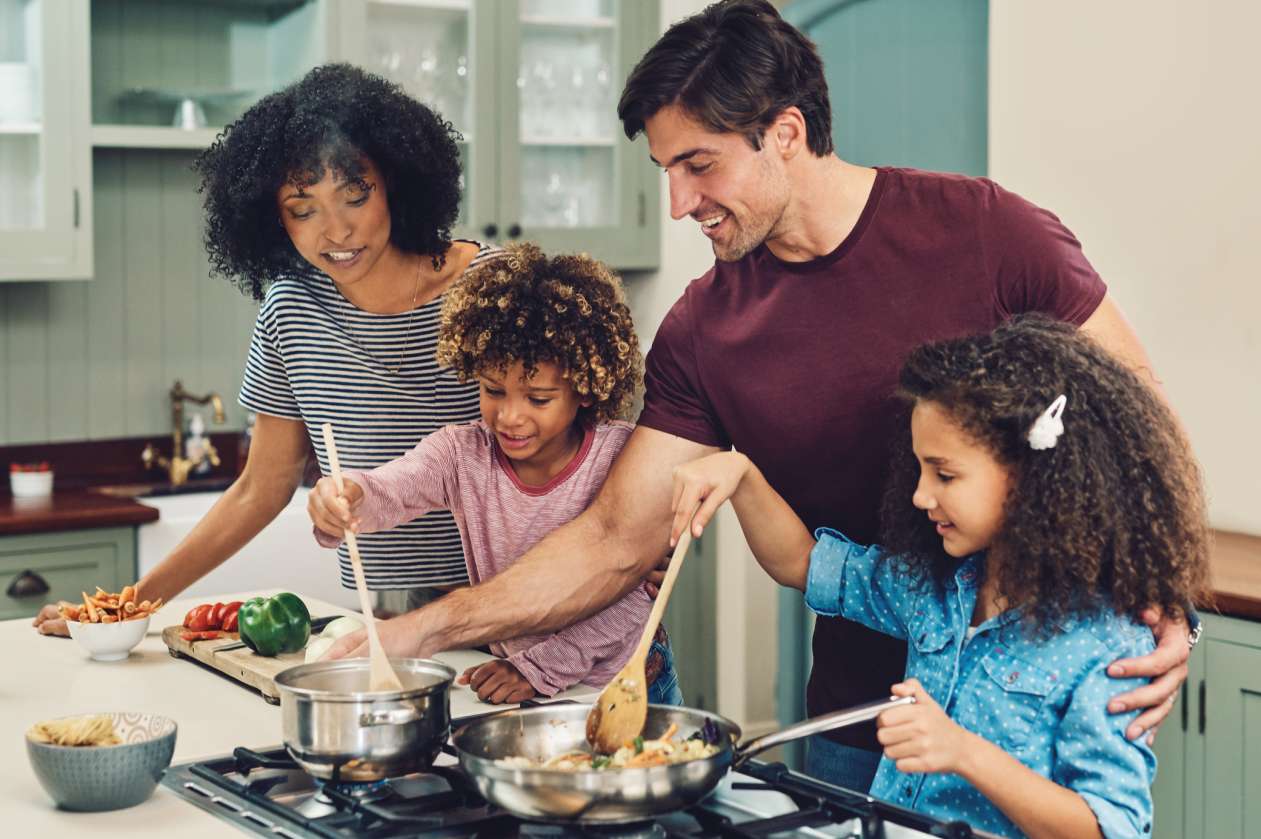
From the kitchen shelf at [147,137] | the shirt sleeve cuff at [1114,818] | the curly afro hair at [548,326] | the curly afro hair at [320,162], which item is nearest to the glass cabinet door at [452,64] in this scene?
the kitchen shelf at [147,137]

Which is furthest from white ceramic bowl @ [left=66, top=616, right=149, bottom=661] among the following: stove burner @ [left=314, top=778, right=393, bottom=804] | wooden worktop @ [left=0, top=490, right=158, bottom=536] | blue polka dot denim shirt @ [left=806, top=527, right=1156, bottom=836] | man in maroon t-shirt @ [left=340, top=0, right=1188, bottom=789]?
wooden worktop @ [left=0, top=490, right=158, bottom=536]

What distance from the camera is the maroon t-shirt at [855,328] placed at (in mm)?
1857

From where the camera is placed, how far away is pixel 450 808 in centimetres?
139

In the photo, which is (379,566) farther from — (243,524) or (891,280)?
(891,280)

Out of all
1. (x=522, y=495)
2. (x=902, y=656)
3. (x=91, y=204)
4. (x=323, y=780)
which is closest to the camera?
(x=323, y=780)

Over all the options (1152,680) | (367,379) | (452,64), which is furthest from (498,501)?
(452,64)

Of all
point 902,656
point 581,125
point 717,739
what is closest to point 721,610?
point 581,125

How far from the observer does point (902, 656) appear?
1.95 m

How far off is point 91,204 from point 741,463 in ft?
8.50

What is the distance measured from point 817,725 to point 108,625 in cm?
107

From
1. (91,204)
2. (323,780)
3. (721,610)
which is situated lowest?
(721,610)

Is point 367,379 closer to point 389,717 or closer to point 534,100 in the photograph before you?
point 389,717

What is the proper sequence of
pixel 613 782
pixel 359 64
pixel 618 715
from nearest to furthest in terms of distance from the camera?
pixel 613 782 < pixel 618 715 < pixel 359 64

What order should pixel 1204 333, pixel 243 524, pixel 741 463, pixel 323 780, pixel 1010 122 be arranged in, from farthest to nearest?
1. pixel 1010 122
2. pixel 1204 333
3. pixel 243 524
4. pixel 741 463
5. pixel 323 780
